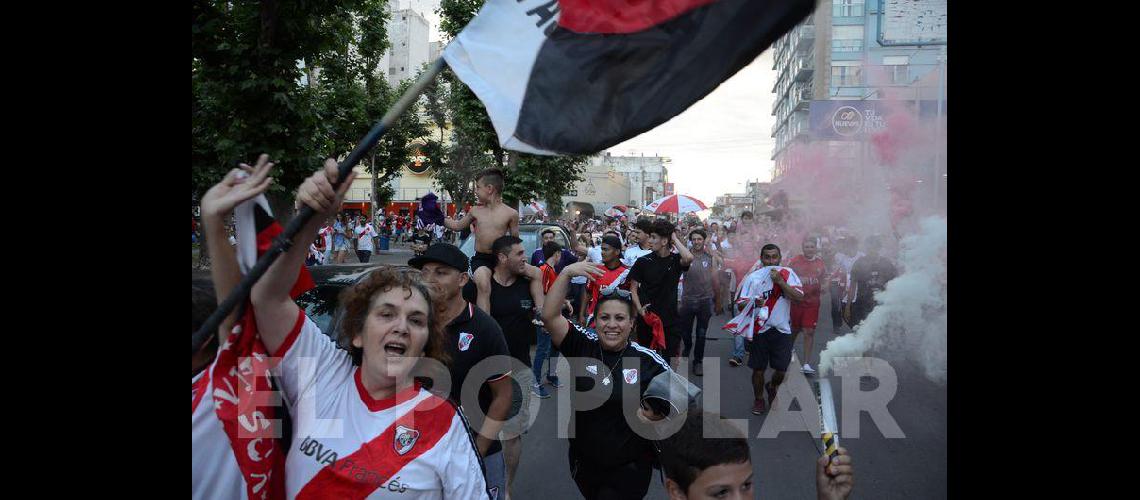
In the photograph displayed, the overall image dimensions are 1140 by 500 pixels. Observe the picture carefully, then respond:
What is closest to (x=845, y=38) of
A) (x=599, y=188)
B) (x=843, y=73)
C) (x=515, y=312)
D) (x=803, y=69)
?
(x=843, y=73)

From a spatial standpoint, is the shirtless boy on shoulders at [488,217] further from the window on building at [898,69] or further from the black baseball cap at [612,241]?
the window on building at [898,69]

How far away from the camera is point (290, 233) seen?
1.93m

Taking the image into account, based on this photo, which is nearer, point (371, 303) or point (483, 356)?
point (371, 303)

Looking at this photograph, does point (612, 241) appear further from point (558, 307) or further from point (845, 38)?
point (845, 38)

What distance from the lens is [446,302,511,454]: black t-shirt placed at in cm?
390

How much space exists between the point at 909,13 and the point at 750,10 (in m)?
14.3

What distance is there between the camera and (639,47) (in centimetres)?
218

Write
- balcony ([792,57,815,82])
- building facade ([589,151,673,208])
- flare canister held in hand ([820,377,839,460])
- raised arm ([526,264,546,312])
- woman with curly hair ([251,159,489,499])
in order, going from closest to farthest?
1. woman with curly hair ([251,159,489,499])
2. flare canister held in hand ([820,377,839,460])
3. raised arm ([526,264,546,312])
4. balcony ([792,57,815,82])
5. building facade ([589,151,673,208])

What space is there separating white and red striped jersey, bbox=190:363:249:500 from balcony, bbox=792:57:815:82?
5997cm

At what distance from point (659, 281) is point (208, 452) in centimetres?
663

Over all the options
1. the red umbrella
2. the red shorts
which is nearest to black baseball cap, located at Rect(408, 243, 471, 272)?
the red shorts

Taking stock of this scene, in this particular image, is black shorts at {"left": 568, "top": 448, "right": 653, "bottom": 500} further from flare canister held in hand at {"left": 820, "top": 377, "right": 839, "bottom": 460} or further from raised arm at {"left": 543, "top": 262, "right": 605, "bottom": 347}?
flare canister held in hand at {"left": 820, "top": 377, "right": 839, "bottom": 460}
